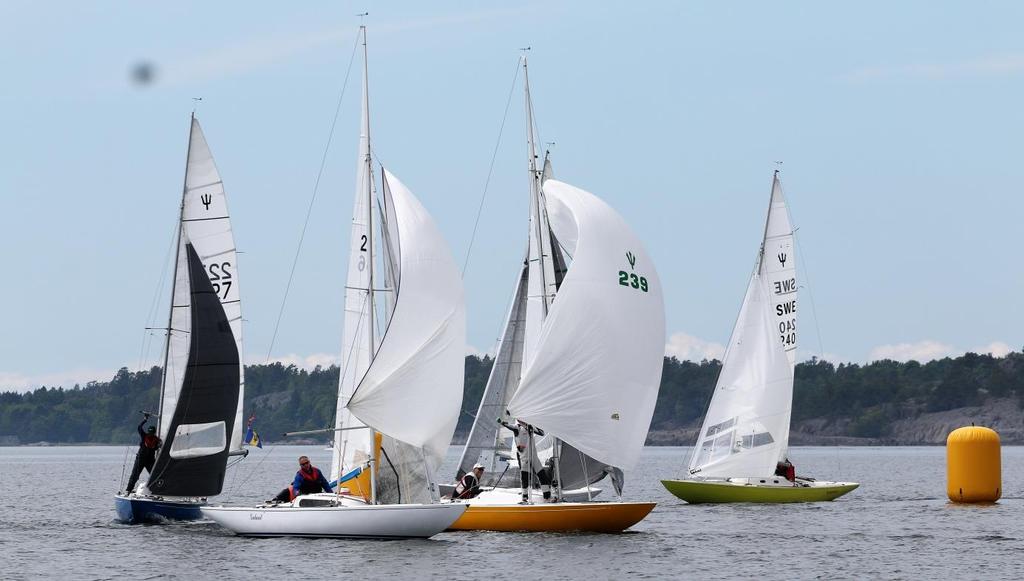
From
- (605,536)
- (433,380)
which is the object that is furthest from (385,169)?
(605,536)

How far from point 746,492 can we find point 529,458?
13589 millimetres

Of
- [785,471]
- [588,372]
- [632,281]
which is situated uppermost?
[632,281]

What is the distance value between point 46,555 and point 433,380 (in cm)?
932

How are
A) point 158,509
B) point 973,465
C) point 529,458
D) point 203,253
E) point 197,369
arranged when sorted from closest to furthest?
point 529,458
point 158,509
point 197,369
point 203,253
point 973,465

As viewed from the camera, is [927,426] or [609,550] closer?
[609,550]

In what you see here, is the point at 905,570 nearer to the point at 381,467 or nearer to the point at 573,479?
the point at 573,479

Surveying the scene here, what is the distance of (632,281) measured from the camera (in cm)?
3300

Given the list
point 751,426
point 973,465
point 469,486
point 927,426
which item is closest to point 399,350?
point 469,486

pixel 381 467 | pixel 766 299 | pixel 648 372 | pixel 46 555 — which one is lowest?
pixel 46 555

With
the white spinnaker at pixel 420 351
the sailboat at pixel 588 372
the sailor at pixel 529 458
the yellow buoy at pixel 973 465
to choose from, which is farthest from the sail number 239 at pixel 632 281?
the yellow buoy at pixel 973 465

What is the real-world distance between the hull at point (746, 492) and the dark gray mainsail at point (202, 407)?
48.0ft

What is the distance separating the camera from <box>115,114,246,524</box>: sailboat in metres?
35.8

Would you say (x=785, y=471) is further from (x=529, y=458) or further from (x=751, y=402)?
(x=529, y=458)

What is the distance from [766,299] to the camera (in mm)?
46281
